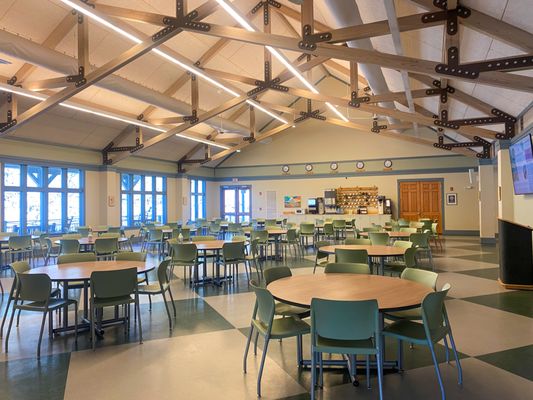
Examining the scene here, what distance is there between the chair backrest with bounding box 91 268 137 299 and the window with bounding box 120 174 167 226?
10.1 meters

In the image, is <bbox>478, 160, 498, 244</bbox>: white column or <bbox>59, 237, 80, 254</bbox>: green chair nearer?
<bbox>59, 237, 80, 254</bbox>: green chair

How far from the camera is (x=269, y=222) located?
12.0 m

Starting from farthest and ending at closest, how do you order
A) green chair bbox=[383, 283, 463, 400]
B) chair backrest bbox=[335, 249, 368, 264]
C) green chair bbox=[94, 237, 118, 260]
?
green chair bbox=[94, 237, 118, 260] → chair backrest bbox=[335, 249, 368, 264] → green chair bbox=[383, 283, 463, 400]

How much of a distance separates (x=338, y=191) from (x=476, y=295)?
34.5 ft

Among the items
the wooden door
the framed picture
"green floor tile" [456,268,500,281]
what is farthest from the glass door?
"green floor tile" [456,268,500,281]

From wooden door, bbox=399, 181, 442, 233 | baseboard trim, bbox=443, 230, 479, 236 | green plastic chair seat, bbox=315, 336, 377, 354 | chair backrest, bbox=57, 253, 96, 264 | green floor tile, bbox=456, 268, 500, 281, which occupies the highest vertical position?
wooden door, bbox=399, 181, 442, 233

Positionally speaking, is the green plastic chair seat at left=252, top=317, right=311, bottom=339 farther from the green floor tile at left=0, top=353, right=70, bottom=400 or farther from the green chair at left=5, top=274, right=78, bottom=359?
the green chair at left=5, top=274, right=78, bottom=359

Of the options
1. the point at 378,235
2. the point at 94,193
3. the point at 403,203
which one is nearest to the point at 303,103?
the point at 403,203

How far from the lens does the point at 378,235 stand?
695 cm

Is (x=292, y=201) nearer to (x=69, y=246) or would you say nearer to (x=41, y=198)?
(x=41, y=198)

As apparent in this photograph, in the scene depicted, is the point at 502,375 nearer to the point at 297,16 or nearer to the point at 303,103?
the point at 297,16

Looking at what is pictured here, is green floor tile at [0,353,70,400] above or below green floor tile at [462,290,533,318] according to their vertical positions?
below

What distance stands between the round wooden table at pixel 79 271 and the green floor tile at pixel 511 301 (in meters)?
4.38

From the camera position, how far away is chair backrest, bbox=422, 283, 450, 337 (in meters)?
2.52
